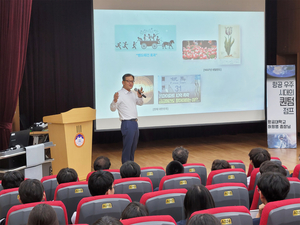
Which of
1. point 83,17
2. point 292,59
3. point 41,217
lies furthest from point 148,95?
point 41,217

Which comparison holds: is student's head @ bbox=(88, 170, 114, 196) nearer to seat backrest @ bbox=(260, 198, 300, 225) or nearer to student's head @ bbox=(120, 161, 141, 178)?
student's head @ bbox=(120, 161, 141, 178)

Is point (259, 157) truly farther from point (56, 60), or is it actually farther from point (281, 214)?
point (56, 60)

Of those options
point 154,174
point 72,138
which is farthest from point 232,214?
point 72,138

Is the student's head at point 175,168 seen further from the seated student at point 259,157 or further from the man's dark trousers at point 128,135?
the man's dark trousers at point 128,135

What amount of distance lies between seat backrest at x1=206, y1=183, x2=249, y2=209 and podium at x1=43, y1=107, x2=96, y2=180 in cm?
270

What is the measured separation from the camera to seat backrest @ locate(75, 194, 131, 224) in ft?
6.22

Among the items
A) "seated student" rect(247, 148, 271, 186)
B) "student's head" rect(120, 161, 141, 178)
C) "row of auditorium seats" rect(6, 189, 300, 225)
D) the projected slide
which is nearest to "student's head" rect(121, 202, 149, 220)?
"row of auditorium seats" rect(6, 189, 300, 225)

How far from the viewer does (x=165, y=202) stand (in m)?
2.00

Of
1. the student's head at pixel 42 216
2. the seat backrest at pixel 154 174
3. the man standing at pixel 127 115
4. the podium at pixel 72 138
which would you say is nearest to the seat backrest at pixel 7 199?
the student's head at pixel 42 216

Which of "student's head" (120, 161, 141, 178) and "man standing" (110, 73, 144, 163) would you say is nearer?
"student's head" (120, 161, 141, 178)

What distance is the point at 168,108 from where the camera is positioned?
668 cm

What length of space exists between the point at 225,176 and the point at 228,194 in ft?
1.85

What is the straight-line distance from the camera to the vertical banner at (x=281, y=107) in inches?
261

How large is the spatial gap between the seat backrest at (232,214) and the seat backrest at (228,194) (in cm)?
50
